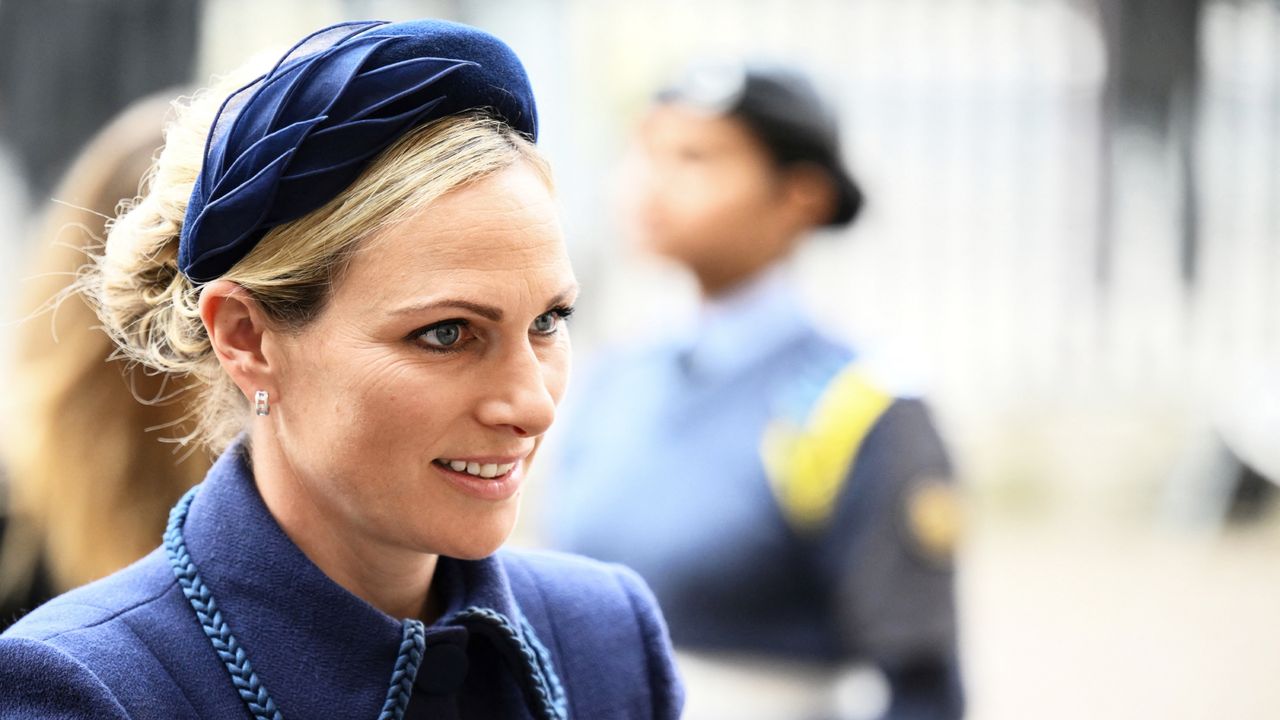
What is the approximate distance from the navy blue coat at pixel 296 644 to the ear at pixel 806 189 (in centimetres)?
181

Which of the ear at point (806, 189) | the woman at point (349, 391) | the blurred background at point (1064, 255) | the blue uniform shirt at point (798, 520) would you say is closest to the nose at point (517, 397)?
the woman at point (349, 391)

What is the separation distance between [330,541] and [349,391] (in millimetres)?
A: 191

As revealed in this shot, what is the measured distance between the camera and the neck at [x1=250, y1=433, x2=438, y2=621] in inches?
63.0

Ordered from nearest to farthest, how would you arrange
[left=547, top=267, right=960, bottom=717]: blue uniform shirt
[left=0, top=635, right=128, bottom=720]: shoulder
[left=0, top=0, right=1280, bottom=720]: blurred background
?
[left=0, top=635, right=128, bottom=720]: shoulder → [left=547, top=267, right=960, bottom=717]: blue uniform shirt → [left=0, top=0, right=1280, bottom=720]: blurred background

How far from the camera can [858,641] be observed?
120 inches

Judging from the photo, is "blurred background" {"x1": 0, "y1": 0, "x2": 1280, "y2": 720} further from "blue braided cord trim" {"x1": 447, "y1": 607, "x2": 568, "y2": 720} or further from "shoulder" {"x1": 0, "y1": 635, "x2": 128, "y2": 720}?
"shoulder" {"x1": 0, "y1": 635, "x2": 128, "y2": 720}

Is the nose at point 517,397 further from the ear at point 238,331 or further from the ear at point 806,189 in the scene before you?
the ear at point 806,189

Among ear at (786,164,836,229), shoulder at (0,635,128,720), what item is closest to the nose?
shoulder at (0,635,128,720)

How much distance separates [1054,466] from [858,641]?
6.06 metres

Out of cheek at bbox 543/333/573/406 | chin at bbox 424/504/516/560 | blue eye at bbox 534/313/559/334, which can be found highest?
blue eye at bbox 534/313/559/334

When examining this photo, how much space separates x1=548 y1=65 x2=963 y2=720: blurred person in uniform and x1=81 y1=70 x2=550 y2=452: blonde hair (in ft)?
4.80

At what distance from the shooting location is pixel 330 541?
161cm

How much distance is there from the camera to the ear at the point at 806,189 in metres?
3.46

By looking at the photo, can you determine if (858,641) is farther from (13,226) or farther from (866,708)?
(13,226)
